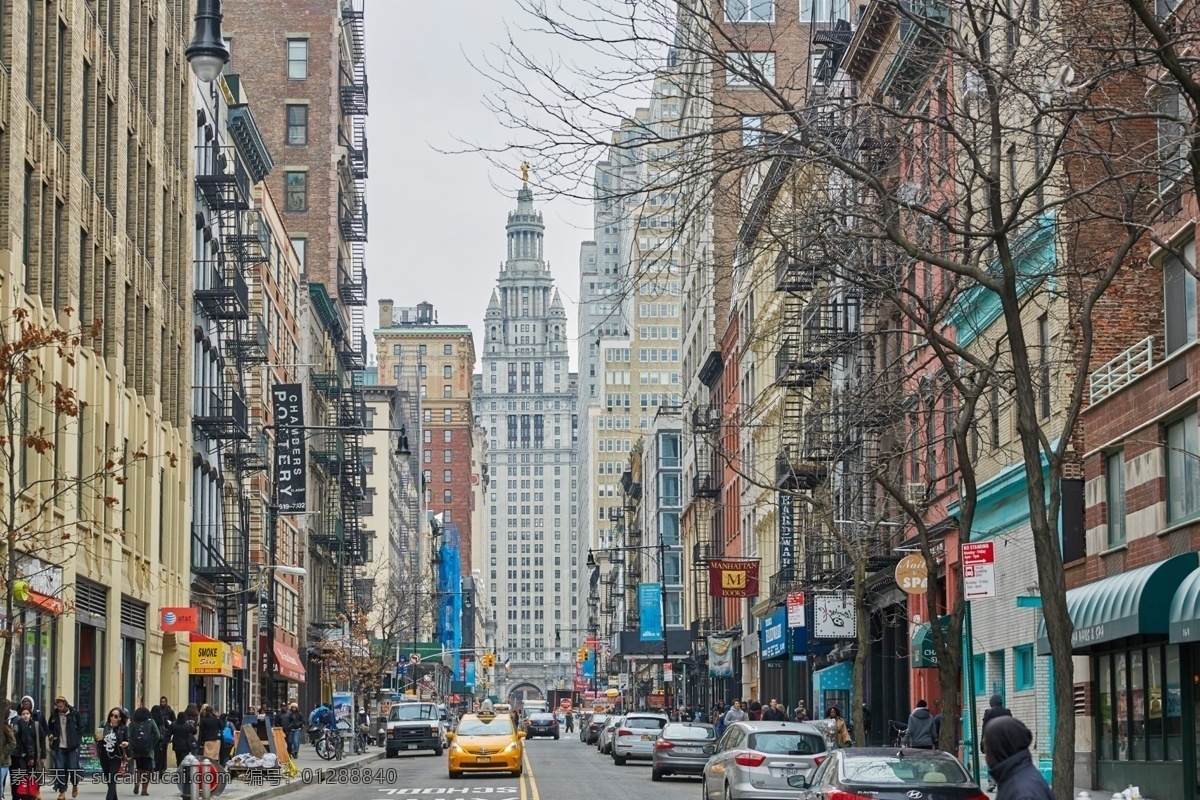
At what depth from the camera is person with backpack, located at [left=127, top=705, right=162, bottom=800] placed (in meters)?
30.7

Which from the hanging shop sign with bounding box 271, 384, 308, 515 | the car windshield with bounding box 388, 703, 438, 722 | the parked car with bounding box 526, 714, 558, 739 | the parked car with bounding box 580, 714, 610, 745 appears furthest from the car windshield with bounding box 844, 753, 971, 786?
the parked car with bounding box 526, 714, 558, 739

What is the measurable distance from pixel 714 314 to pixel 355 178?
Answer: 22032mm

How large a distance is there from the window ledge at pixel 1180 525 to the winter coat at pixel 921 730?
7088 millimetres

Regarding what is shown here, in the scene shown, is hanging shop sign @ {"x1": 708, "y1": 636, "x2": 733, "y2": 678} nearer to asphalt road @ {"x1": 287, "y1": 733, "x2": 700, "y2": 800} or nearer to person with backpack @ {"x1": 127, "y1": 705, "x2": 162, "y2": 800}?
asphalt road @ {"x1": 287, "y1": 733, "x2": 700, "y2": 800}

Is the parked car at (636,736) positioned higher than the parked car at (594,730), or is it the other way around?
the parked car at (636,736)

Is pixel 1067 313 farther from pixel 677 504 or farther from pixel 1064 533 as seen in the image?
pixel 677 504

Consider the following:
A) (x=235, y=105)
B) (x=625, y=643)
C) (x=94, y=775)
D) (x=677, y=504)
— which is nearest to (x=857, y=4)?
(x=235, y=105)

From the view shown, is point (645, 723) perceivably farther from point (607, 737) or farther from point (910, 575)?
point (910, 575)

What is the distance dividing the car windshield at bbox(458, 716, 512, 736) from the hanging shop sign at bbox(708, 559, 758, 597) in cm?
1915

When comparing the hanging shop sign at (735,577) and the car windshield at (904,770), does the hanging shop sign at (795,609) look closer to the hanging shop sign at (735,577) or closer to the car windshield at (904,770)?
the hanging shop sign at (735,577)

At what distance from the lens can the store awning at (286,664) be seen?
62.9m

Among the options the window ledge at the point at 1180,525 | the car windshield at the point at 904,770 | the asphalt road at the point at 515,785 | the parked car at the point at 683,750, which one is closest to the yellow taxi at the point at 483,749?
the asphalt road at the point at 515,785

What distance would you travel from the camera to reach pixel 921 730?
109 ft

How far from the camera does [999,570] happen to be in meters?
37.2
